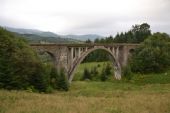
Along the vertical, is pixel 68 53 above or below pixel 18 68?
above

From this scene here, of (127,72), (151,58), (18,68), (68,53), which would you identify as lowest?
(127,72)

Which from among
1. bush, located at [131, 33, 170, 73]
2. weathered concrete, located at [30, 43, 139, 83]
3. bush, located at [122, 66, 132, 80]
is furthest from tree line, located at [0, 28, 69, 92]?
bush, located at [131, 33, 170, 73]

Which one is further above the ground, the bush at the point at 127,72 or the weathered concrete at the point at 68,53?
the weathered concrete at the point at 68,53

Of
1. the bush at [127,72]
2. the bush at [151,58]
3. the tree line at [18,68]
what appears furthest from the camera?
the bush at [151,58]

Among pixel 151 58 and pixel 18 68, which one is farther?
pixel 151 58

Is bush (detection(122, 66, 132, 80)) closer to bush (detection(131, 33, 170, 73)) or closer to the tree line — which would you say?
bush (detection(131, 33, 170, 73))

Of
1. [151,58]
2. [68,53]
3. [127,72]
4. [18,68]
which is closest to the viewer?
[18,68]

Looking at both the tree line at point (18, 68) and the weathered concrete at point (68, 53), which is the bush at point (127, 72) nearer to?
the weathered concrete at point (68, 53)

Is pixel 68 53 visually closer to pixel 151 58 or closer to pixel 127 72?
pixel 127 72

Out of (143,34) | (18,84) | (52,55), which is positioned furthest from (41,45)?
(143,34)

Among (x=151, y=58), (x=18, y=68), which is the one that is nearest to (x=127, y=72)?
(x=151, y=58)

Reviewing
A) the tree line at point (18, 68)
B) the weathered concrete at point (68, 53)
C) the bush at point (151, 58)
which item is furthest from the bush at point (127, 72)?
the tree line at point (18, 68)

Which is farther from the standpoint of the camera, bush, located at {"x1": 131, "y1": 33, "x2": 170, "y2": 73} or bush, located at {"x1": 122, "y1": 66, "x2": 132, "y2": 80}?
bush, located at {"x1": 131, "y1": 33, "x2": 170, "y2": 73}

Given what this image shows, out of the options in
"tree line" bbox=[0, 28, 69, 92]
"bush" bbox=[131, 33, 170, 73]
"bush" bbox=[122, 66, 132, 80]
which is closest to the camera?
"tree line" bbox=[0, 28, 69, 92]
